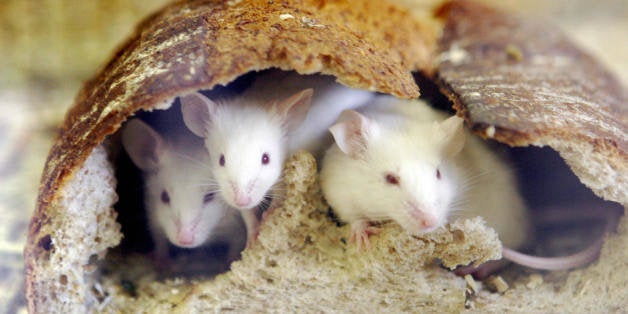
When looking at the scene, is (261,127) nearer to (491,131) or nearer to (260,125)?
(260,125)

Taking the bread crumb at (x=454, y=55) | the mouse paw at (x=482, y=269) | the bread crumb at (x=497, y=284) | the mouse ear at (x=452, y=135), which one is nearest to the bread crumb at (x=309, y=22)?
the mouse ear at (x=452, y=135)

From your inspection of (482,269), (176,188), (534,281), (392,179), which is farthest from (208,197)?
(534,281)

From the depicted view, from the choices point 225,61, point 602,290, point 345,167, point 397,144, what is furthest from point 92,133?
point 602,290

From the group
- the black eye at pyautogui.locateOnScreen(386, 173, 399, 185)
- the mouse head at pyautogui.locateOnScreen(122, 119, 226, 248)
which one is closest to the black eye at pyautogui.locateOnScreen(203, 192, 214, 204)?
Result: the mouse head at pyautogui.locateOnScreen(122, 119, 226, 248)

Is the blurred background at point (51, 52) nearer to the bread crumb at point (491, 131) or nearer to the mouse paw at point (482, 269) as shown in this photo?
the mouse paw at point (482, 269)

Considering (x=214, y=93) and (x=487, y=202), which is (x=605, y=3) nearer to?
(x=487, y=202)

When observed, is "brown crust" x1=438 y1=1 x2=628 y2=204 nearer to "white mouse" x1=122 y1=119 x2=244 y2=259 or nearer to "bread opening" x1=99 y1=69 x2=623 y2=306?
"bread opening" x1=99 y1=69 x2=623 y2=306
